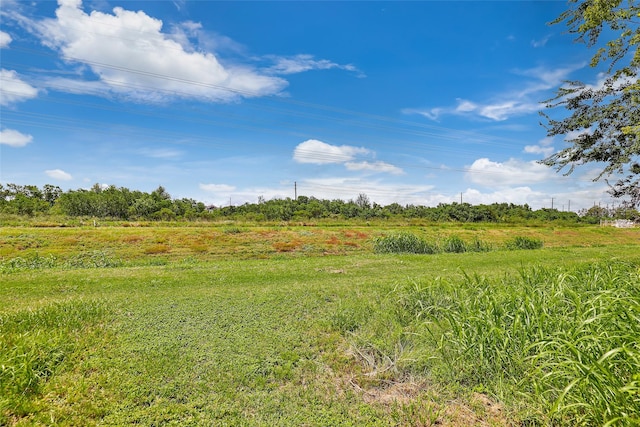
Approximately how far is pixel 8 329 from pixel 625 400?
6893mm

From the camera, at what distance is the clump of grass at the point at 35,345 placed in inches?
119

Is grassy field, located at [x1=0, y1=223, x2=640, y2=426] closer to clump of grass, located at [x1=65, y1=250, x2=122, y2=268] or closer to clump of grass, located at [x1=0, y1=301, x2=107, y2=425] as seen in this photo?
clump of grass, located at [x1=0, y1=301, x2=107, y2=425]

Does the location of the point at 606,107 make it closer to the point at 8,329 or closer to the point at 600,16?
the point at 600,16

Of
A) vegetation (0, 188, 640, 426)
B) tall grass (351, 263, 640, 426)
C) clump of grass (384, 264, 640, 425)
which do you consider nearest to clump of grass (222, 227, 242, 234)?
vegetation (0, 188, 640, 426)

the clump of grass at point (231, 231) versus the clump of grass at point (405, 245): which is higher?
the clump of grass at point (231, 231)

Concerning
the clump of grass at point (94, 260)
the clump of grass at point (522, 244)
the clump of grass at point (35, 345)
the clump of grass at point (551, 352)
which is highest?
the clump of grass at point (551, 352)

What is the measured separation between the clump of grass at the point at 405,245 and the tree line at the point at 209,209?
27.7 metres

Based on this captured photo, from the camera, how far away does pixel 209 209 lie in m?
55.1

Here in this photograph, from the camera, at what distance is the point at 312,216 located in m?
48.3

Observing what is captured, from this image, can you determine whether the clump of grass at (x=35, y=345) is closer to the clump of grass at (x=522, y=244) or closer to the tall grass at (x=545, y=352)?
the tall grass at (x=545, y=352)

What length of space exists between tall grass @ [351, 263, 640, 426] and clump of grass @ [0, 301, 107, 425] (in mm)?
3515

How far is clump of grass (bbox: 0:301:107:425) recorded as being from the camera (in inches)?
119

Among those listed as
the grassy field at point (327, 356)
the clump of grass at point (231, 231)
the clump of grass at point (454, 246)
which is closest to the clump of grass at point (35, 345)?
the grassy field at point (327, 356)

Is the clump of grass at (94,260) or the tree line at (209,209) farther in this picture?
the tree line at (209,209)
